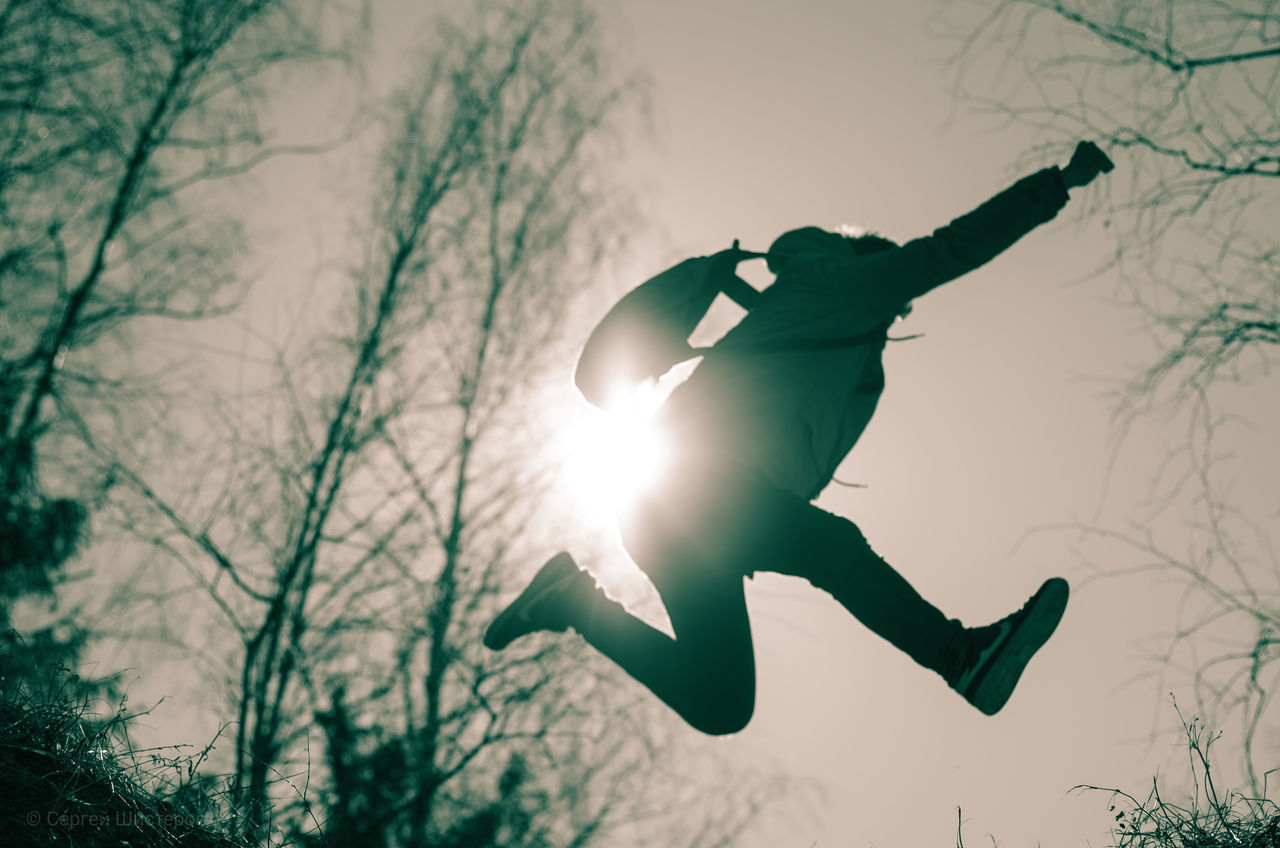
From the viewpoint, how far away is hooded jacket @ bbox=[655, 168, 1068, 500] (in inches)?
92.5

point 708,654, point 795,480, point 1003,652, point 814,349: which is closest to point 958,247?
point 814,349

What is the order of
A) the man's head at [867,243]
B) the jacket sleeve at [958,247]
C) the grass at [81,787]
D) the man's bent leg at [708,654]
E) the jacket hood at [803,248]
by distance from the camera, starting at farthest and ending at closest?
the man's head at [867,243] < the jacket hood at [803,248] < the man's bent leg at [708,654] < the jacket sleeve at [958,247] < the grass at [81,787]

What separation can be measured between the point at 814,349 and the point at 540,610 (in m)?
1.17

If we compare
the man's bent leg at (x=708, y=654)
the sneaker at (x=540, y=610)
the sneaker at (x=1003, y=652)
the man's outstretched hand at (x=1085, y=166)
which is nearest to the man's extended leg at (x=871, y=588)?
the sneaker at (x=1003, y=652)

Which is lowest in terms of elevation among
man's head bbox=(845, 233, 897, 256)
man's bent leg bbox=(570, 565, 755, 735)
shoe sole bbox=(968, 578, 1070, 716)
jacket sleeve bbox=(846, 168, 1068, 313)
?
shoe sole bbox=(968, 578, 1070, 716)

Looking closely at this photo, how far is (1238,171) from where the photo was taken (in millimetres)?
3459

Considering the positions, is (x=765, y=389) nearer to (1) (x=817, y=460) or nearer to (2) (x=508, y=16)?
(1) (x=817, y=460)

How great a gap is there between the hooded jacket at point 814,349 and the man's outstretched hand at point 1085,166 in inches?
2.3

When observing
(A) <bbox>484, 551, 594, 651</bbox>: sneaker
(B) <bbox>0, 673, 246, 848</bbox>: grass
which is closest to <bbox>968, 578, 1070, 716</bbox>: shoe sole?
(A) <bbox>484, 551, 594, 651</bbox>: sneaker

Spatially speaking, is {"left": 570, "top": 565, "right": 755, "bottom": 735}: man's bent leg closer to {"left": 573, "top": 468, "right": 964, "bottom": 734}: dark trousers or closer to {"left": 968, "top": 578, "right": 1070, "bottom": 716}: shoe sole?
{"left": 573, "top": 468, "right": 964, "bottom": 734}: dark trousers

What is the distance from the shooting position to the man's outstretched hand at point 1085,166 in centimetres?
245

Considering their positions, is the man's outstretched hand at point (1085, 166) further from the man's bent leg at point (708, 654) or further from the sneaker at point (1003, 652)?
the man's bent leg at point (708, 654)

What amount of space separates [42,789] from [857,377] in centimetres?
206

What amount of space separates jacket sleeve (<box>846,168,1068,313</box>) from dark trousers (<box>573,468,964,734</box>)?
563 millimetres
